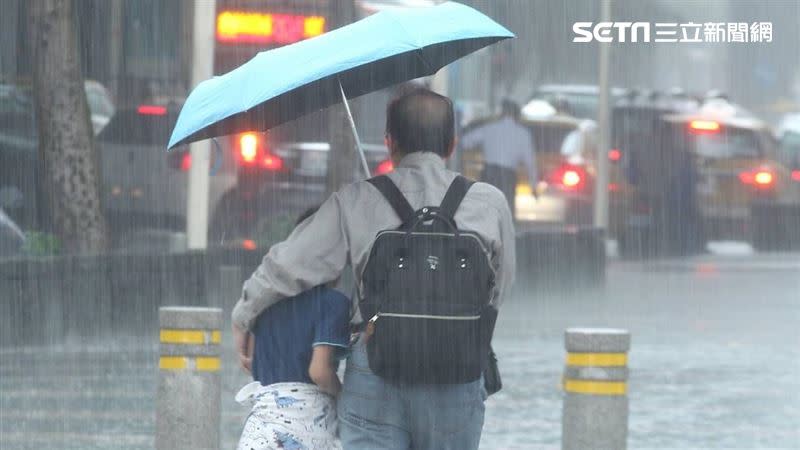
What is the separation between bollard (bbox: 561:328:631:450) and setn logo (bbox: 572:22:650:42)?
12647 mm

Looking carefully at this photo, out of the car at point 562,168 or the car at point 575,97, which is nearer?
the car at point 562,168

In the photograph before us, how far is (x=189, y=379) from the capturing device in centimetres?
771

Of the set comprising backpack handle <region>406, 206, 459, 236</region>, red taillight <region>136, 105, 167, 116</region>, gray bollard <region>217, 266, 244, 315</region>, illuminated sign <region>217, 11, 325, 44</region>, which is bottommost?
gray bollard <region>217, 266, 244, 315</region>

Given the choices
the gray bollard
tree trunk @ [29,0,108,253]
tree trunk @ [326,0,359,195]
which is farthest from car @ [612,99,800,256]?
tree trunk @ [29,0,108,253]

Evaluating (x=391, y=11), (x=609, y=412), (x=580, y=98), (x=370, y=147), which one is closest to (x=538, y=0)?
(x=370, y=147)

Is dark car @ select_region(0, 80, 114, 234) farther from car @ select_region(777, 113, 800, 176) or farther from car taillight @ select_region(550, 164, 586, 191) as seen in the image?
car @ select_region(777, 113, 800, 176)

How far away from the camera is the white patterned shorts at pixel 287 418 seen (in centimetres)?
449

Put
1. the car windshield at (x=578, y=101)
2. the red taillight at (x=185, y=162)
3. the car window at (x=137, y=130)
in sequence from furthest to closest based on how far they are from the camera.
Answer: the car windshield at (x=578, y=101), the car window at (x=137, y=130), the red taillight at (x=185, y=162)

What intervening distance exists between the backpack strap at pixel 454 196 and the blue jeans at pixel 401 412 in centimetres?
37

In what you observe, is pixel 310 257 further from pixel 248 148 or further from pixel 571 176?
pixel 571 176

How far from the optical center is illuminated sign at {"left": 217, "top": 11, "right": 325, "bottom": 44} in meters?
19.1

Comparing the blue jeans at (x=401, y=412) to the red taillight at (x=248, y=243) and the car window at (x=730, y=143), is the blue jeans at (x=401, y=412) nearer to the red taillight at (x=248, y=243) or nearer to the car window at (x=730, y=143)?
the red taillight at (x=248, y=243)

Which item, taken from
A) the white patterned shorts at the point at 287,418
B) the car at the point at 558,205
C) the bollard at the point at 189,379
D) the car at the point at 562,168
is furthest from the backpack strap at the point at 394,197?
the car at the point at 562,168

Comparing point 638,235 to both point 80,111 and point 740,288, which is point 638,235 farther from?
point 80,111
